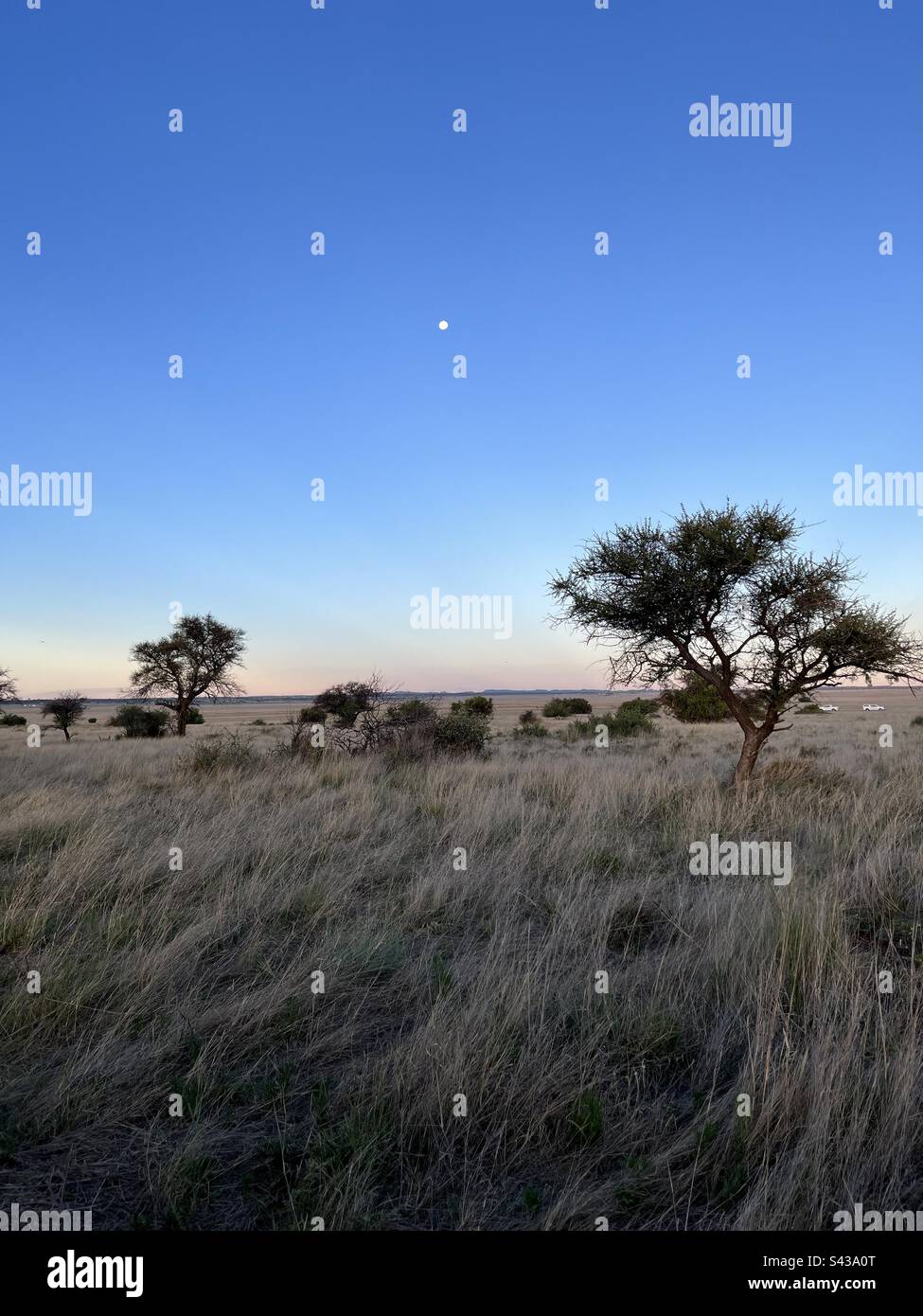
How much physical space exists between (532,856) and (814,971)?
338 centimetres

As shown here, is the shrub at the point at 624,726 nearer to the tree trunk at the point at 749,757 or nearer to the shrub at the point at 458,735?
the shrub at the point at 458,735

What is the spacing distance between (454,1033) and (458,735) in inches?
590

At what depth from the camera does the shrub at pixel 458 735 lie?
58.6 feet

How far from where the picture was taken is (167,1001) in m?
4.09

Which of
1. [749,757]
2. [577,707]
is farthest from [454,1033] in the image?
[577,707]

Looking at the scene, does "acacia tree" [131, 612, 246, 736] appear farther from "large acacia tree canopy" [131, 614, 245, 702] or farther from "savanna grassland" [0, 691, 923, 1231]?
"savanna grassland" [0, 691, 923, 1231]

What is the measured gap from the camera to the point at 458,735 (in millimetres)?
18484

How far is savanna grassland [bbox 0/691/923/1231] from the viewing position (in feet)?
8.83

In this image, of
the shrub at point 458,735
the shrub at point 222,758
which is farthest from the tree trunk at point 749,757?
the shrub at point 222,758

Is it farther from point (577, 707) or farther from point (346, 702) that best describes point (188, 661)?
point (577, 707)

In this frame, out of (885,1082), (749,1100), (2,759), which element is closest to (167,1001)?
(749,1100)

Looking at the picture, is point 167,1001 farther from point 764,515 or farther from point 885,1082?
point 764,515

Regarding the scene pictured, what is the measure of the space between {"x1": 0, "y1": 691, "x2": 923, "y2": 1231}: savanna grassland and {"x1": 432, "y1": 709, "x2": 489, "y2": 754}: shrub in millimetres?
9912
